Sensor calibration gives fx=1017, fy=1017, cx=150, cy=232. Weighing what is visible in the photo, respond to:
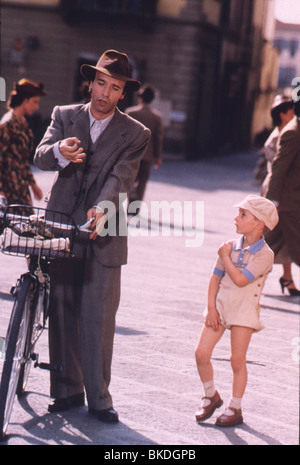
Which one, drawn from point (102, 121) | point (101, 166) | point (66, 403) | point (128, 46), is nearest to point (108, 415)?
point (66, 403)

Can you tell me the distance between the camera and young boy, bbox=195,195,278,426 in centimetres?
488

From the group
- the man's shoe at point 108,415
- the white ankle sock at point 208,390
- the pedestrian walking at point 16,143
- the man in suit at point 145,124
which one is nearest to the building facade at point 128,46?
the man in suit at point 145,124

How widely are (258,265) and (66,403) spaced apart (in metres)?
1.17

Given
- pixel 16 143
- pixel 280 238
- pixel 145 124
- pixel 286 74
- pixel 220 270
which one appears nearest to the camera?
pixel 220 270

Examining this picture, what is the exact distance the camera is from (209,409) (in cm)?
496

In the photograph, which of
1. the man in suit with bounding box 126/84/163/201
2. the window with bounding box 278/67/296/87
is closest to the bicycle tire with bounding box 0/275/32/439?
the man in suit with bounding box 126/84/163/201

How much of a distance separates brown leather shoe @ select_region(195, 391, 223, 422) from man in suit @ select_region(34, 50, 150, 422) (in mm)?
421

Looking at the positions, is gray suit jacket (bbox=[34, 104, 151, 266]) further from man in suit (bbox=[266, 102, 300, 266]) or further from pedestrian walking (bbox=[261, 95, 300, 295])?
pedestrian walking (bbox=[261, 95, 300, 295])

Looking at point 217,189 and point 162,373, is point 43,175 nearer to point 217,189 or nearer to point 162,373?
point 217,189

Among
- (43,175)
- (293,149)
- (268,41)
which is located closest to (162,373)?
(293,149)

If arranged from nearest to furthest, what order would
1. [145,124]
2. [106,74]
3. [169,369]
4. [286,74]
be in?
[106,74] → [169,369] → [145,124] → [286,74]

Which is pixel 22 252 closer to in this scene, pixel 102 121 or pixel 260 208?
pixel 102 121

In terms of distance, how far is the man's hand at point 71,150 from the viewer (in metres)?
4.57

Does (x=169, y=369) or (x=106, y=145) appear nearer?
(x=106, y=145)
